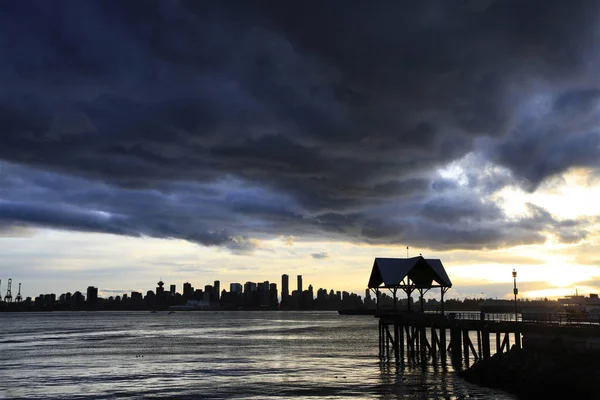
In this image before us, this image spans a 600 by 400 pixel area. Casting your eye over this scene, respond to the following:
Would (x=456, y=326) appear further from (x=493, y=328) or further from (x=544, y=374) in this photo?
(x=544, y=374)

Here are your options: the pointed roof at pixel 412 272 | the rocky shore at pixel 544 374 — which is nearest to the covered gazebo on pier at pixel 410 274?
the pointed roof at pixel 412 272

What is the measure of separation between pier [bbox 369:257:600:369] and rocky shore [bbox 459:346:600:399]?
3.94 ft

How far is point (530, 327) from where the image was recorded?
144 ft

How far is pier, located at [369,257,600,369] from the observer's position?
41.6 meters

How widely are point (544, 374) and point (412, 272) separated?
3312cm

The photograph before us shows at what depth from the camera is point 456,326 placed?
55312mm

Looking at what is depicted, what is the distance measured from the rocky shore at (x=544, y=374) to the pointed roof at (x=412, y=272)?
22759 mm

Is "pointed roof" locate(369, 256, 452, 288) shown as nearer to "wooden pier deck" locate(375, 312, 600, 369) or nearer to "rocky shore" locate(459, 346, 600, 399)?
"wooden pier deck" locate(375, 312, 600, 369)

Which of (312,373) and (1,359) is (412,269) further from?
(1,359)

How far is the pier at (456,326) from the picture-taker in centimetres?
4162

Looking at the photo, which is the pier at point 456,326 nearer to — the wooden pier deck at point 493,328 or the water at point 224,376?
the wooden pier deck at point 493,328

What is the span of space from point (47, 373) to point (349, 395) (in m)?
35.3

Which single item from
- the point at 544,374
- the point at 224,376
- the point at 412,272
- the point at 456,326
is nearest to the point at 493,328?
the point at 456,326

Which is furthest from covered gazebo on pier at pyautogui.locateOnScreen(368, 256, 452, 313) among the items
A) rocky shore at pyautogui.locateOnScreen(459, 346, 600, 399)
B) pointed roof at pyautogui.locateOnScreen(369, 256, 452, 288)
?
rocky shore at pyautogui.locateOnScreen(459, 346, 600, 399)
